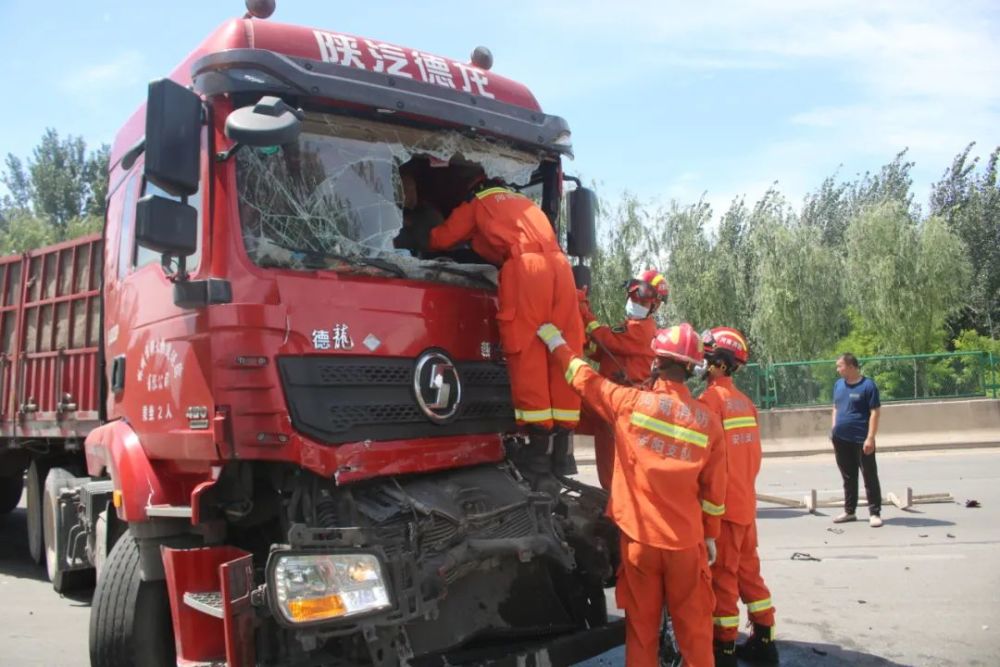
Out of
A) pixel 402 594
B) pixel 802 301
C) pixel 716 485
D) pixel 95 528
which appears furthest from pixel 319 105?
pixel 802 301

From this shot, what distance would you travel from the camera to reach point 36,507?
24.3ft

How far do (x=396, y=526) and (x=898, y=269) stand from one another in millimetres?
26243

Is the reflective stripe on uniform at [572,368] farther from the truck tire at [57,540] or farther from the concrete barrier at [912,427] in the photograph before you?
the concrete barrier at [912,427]

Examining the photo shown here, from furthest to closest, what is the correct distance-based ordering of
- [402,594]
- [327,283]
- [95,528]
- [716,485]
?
1. [95,528]
2. [716,485]
3. [327,283]
4. [402,594]

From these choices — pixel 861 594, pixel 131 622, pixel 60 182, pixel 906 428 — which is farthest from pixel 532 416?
pixel 60 182

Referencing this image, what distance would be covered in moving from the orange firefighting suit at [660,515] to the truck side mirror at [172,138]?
199cm

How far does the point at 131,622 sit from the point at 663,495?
2.58 metres

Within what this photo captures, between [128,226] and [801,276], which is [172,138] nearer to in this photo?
[128,226]

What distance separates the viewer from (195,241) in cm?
363

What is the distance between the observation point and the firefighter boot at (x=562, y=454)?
4.50m

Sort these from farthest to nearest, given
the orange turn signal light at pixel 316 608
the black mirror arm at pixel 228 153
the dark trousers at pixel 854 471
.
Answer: the dark trousers at pixel 854 471
the black mirror arm at pixel 228 153
the orange turn signal light at pixel 316 608

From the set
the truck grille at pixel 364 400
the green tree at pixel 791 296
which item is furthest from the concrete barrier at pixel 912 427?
the truck grille at pixel 364 400

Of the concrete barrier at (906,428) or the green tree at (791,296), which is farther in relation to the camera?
the green tree at (791,296)

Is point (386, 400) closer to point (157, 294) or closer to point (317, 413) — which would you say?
point (317, 413)
